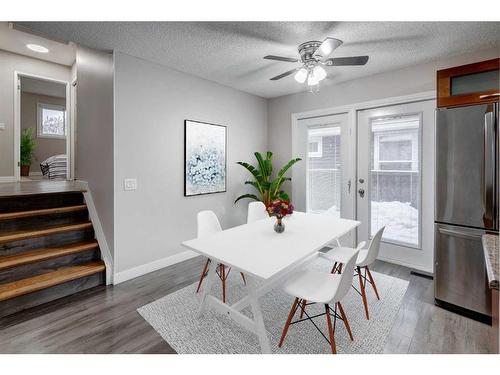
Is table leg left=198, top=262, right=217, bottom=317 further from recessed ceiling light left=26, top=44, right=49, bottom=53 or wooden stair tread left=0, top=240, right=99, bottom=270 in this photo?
recessed ceiling light left=26, top=44, right=49, bottom=53

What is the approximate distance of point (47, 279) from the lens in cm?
255

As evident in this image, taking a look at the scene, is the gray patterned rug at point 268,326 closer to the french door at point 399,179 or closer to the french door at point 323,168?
the french door at point 399,179

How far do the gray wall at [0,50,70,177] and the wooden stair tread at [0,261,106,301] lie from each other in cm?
357

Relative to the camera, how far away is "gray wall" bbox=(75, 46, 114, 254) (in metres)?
2.95

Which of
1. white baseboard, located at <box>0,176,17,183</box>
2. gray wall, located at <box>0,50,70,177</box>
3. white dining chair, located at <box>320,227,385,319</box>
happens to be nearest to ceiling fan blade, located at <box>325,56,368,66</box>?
white dining chair, located at <box>320,227,385,319</box>

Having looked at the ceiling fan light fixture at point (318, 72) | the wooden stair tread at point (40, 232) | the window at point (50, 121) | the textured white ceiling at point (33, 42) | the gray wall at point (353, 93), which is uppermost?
the textured white ceiling at point (33, 42)

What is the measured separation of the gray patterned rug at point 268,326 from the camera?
1867mm

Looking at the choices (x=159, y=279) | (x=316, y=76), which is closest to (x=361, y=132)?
(x=316, y=76)

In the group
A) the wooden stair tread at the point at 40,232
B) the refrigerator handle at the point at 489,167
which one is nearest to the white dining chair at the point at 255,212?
the wooden stair tread at the point at 40,232

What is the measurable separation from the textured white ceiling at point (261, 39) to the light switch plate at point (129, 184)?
1.43m

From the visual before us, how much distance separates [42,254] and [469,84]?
4530mm

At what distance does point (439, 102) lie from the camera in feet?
7.95
